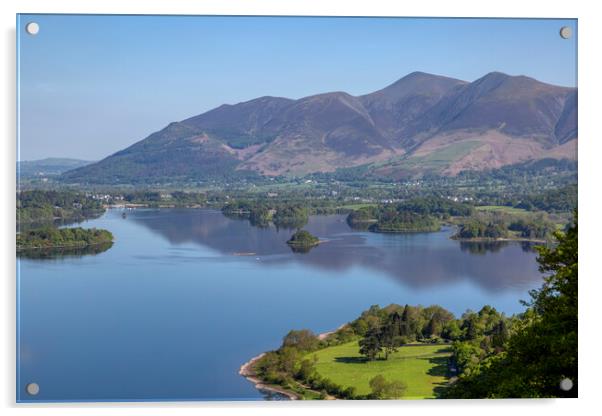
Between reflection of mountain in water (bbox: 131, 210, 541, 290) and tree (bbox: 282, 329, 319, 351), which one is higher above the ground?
reflection of mountain in water (bbox: 131, 210, 541, 290)

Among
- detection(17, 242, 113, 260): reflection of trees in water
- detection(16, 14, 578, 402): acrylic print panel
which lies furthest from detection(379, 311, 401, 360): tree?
detection(17, 242, 113, 260): reflection of trees in water

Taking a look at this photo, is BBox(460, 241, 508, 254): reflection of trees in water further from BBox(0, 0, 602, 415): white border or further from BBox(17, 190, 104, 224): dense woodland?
BBox(17, 190, 104, 224): dense woodland

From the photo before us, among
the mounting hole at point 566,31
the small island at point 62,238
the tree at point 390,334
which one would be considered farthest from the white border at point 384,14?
the tree at point 390,334

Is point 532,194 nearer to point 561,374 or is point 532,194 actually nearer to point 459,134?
point 459,134

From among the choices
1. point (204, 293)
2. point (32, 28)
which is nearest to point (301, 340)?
point (204, 293)

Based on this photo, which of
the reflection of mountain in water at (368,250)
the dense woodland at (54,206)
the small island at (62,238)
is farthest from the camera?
the reflection of mountain in water at (368,250)

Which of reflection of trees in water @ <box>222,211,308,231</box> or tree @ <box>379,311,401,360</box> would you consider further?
reflection of trees in water @ <box>222,211,308,231</box>

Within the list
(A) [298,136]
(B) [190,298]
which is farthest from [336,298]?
(A) [298,136]

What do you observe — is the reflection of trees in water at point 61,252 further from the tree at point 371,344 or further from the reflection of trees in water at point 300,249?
the tree at point 371,344
